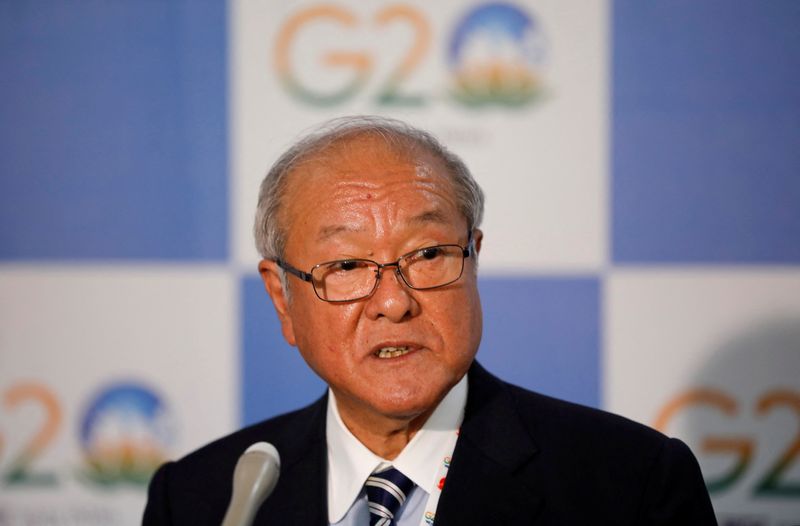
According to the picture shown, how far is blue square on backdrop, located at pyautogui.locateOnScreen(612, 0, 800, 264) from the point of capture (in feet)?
7.86

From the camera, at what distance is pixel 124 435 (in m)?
2.57

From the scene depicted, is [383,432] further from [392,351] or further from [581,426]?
[581,426]

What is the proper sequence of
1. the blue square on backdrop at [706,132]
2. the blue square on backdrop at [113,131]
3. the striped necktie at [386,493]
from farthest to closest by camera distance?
the blue square on backdrop at [113,131] < the blue square on backdrop at [706,132] < the striped necktie at [386,493]

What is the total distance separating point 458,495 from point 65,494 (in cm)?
148

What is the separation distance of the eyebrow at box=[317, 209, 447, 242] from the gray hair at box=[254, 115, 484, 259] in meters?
0.07

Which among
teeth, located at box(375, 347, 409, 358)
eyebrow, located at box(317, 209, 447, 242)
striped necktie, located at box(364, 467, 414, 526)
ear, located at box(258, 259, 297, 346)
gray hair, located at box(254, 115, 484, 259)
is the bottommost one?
striped necktie, located at box(364, 467, 414, 526)

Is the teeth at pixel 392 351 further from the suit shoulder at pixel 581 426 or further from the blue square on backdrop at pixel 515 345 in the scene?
the blue square on backdrop at pixel 515 345

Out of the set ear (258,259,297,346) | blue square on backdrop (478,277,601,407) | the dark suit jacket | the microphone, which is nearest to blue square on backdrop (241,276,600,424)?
blue square on backdrop (478,277,601,407)

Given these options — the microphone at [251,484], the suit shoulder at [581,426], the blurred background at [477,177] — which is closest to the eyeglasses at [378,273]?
the suit shoulder at [581,426]

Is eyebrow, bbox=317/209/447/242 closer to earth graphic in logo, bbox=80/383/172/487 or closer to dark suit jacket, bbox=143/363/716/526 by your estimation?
dark suit jacket, bbox=143/363/716/526

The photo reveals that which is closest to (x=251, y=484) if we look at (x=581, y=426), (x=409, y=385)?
(x=409, y=385)

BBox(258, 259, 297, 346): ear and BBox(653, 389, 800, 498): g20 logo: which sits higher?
BBox(258, 259, 297, 346): ear

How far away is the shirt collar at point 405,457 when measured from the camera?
1620 mm

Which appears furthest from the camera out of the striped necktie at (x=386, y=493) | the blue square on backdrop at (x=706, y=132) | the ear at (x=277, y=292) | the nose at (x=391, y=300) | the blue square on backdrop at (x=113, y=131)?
the blue square on backdrop at (x=113, y=131)
